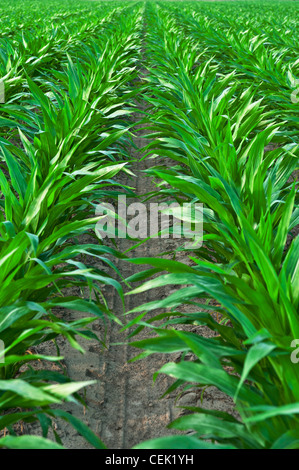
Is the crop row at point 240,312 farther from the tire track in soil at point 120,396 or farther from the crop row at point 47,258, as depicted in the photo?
the crop row at point 47,258

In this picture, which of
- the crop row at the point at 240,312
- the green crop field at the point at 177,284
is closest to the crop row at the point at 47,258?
the green crop field at the point at 177,284

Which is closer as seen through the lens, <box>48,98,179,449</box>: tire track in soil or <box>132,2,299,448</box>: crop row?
<box>132,2,299,448</box>: crop row

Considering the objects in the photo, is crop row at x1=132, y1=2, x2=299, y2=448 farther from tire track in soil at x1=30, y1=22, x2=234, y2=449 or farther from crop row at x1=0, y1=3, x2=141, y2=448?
crop row at x1=0, y1=3, x2=141, y2=448

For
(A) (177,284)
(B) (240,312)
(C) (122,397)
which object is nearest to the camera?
(B) (240,312)


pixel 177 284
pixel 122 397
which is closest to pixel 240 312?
pixel 122 397

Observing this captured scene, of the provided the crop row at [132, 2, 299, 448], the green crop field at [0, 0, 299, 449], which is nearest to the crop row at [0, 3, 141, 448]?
the green crop field at [0, 0, 299, 449]

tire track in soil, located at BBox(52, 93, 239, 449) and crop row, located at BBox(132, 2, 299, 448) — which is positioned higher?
crop row, located at BBox(132, 2, 299, 448)

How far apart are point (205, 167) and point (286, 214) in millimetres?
760

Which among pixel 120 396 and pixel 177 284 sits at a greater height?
pixel 177 284

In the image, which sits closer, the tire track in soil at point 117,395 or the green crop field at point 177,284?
the green crop field at point 177,284

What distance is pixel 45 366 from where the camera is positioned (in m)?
1.71

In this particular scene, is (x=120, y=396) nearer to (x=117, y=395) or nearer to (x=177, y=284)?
(x=117, y=395)
